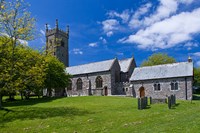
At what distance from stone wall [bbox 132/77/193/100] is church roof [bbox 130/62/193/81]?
830mm

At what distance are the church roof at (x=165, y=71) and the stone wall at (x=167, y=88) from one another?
83 cm

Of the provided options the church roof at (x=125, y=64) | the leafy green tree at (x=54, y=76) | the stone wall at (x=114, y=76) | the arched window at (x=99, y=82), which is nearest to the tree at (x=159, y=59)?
the church roof at (x=125, y=64)

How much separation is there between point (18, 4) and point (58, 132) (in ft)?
48.2

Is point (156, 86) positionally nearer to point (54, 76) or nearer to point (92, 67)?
point (92, 67)

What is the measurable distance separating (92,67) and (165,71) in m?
19.3

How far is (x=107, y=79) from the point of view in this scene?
5325cm

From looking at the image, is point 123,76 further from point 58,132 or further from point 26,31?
point 58,132

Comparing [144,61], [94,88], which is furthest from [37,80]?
[144,61]

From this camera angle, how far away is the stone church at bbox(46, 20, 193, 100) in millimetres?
43125

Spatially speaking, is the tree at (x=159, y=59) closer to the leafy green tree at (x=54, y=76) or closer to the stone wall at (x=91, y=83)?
the stone wall at (x=91, y=83)

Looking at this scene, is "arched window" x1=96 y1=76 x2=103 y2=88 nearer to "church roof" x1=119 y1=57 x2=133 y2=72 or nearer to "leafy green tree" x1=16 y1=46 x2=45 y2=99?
"church roof" x1=119 y1=57 x2=133 y2=72

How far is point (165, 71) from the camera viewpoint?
45.7 m

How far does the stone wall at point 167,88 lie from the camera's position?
42062 mm

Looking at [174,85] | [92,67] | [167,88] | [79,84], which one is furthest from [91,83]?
[174,85]
